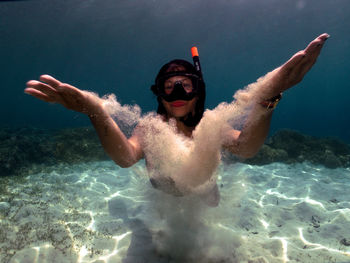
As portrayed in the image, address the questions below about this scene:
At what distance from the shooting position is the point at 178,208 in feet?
12.4

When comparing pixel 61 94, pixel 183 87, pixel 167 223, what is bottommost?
pixel 167 223

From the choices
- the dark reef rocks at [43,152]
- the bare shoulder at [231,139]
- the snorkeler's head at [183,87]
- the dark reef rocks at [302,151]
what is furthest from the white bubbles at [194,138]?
the dark reef rocks at [43,152]

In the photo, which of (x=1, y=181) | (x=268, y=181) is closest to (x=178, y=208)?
(x=268, y=181)

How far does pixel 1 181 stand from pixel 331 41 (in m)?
50.9

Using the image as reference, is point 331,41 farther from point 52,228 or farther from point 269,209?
point 52,228

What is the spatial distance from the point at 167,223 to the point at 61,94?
3252 mm

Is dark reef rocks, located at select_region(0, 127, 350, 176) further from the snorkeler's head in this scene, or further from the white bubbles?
the white bubbles

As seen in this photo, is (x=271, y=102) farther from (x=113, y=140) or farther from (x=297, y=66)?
(x=113, y=140)

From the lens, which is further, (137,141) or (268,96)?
(137,141)

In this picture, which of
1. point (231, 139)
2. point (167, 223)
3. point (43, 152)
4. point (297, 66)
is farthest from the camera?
point (43, 152)

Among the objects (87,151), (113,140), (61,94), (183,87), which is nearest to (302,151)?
(183,87)

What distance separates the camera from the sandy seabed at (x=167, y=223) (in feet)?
12.0

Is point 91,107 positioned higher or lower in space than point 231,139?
higher

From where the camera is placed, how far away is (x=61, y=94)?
1.97 meters
